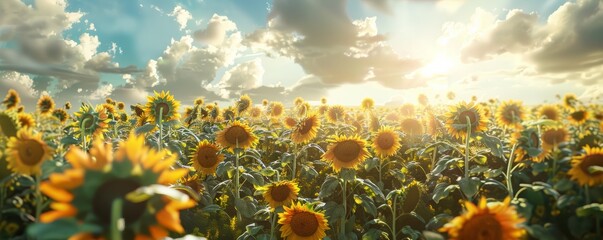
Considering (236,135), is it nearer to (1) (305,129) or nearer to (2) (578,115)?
(1) (305,129)

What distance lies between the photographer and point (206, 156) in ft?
16.4

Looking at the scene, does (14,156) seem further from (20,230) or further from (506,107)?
(506,107)

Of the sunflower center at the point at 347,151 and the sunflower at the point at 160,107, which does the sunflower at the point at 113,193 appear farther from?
the sunflower at the point at 160,107

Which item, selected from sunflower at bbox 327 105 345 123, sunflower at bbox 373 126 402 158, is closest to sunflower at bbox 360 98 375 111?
sunflower at bbox 327 105 345 123

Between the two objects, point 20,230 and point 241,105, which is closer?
point 20,230

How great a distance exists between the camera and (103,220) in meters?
1.29

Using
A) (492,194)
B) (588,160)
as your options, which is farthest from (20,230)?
(492,194)

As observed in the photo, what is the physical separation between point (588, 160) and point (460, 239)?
102 inches

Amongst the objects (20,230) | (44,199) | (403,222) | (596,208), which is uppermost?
(44,199)

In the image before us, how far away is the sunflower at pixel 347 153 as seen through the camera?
4488 mm

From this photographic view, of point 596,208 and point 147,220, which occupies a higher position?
point 147,220

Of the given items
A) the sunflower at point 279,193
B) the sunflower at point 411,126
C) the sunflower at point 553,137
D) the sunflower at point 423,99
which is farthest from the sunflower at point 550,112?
the sunflower at point 279,193

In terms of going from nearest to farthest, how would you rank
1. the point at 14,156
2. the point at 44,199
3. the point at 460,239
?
the point at 460,239
the point at 14,156
the point at 44,199

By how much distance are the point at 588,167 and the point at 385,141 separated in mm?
2792
